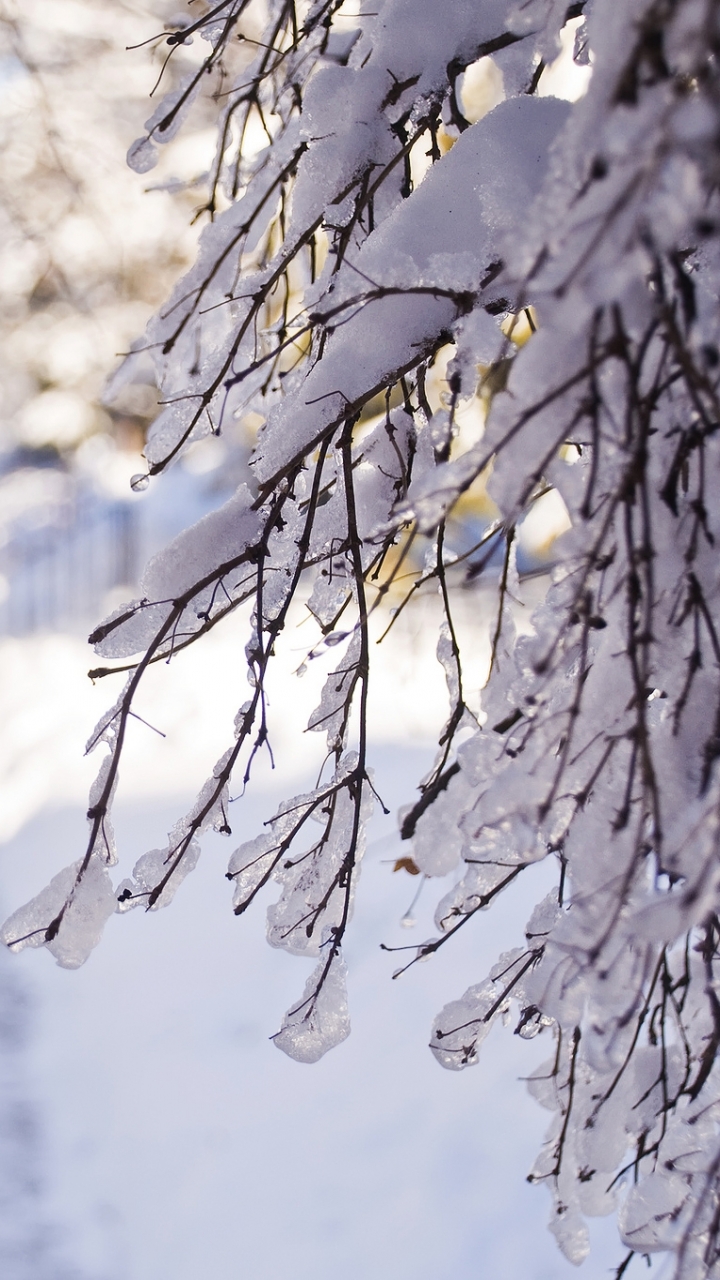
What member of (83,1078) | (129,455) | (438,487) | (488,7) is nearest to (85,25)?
(129,455)

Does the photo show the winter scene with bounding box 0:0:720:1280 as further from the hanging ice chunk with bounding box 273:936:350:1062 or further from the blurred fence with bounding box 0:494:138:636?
the blurred fence with bounding box 0:494:138:636

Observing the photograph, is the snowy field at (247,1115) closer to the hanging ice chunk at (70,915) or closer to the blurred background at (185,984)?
the blurred background at (185,984)

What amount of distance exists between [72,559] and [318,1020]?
9.02 metres

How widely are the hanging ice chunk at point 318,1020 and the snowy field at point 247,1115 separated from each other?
0.60m

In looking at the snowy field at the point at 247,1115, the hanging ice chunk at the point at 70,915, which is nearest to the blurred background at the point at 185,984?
the snowy field at the point at 247,1115

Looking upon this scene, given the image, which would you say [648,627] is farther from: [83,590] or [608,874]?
[83,590]

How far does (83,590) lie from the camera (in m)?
9.50

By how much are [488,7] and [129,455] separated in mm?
7909

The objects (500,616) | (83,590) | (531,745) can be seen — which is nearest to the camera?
(531,745)

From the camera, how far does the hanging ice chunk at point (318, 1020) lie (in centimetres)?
148

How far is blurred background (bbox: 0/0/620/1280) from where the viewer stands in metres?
2.81

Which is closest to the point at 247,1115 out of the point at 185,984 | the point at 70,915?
the point at 185,984

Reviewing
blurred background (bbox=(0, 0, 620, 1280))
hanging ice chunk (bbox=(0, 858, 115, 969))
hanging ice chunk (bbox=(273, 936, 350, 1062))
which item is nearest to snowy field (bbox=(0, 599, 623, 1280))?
blurred background (bbox=(0, 0, 620, 1280))

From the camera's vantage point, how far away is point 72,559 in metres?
9.84
